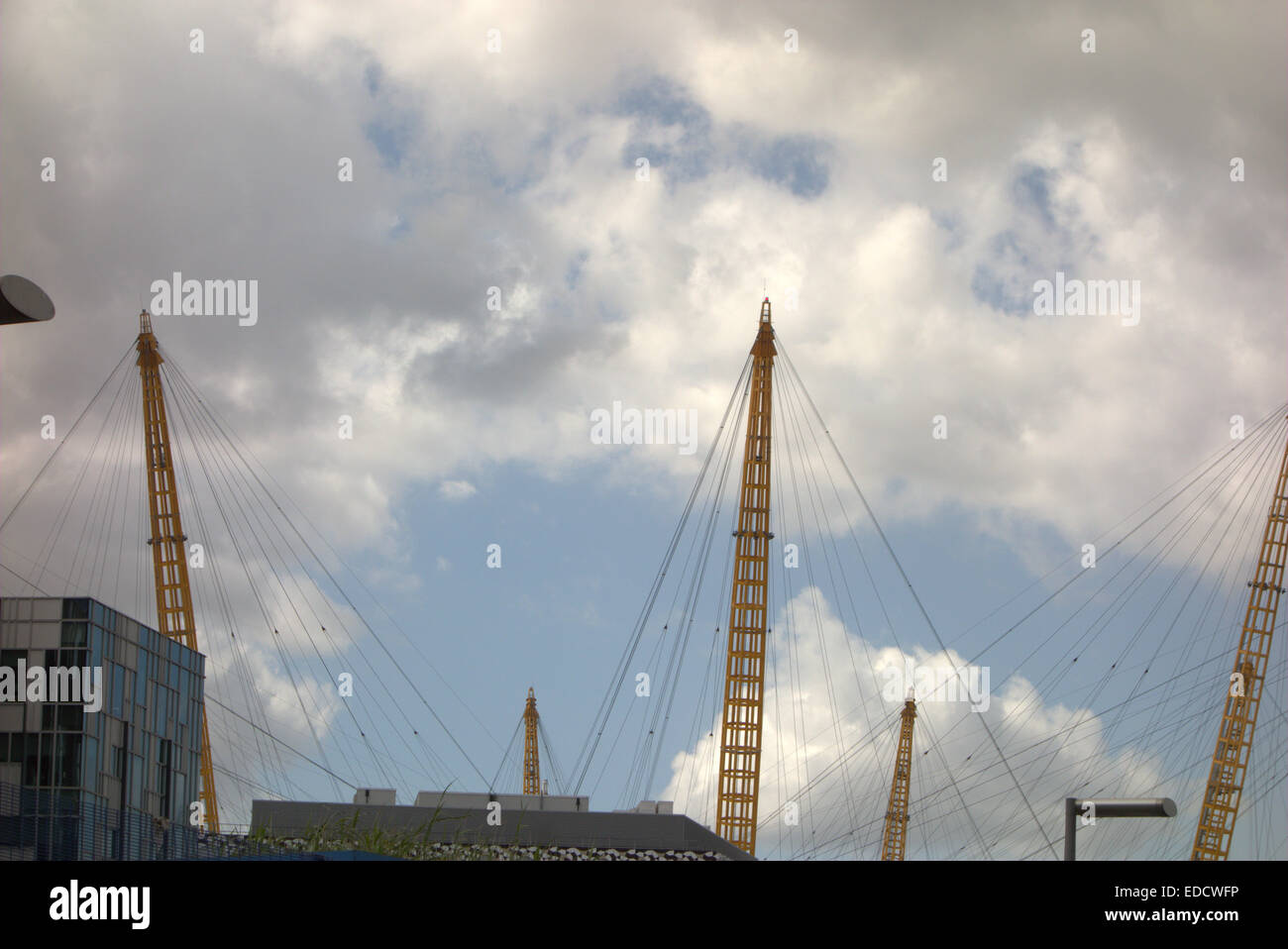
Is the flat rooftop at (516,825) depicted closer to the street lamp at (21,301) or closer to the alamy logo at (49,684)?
the alamy logo at (49,684)

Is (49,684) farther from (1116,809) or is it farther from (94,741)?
(1116,809)

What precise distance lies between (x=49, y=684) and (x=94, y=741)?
11.3 ft

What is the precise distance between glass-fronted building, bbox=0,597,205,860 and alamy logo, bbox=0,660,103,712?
0.16m

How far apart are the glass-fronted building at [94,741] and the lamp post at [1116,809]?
143 feet

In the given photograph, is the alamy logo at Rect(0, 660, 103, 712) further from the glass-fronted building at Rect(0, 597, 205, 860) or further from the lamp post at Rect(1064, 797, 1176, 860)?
the lamp post at Rect(1064, 797, 1176, 860)

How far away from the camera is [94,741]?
243ft
